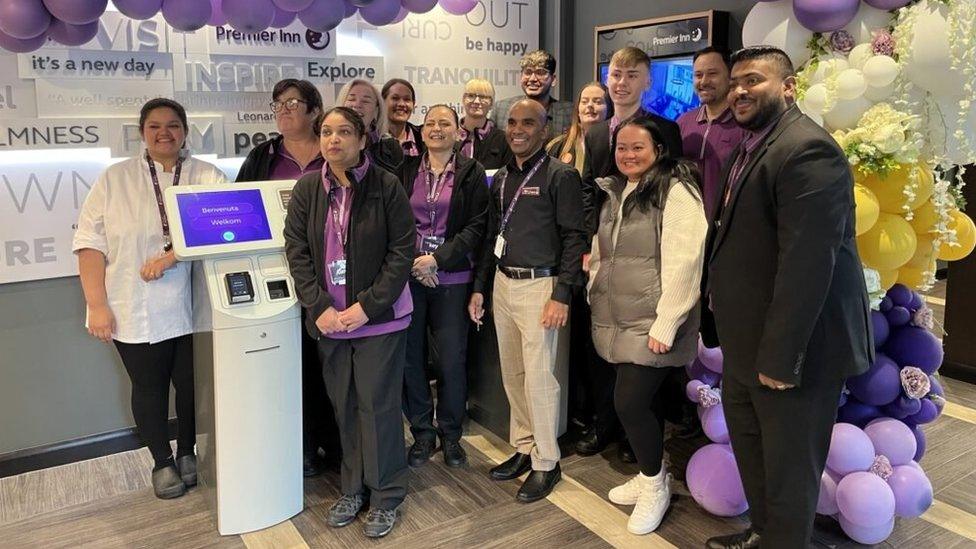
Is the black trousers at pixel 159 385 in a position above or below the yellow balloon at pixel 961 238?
below

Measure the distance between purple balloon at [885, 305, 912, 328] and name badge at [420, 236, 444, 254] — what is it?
172 cm

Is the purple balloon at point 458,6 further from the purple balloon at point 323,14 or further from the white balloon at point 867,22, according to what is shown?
the white balloon at point 867,22

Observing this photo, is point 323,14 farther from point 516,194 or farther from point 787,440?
point 787,440

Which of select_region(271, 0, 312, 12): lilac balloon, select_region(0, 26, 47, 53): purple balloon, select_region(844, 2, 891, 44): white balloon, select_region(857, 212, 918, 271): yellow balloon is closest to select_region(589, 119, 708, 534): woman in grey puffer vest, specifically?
select_region(857, 212, 918, 271): yellow balloon

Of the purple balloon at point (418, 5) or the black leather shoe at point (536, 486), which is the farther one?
the purple balloon at point (418, 5)

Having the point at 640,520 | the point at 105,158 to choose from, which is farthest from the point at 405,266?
the point at 105,158

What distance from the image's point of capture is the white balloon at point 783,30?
282 centimetres

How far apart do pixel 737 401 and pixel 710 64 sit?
1.39m

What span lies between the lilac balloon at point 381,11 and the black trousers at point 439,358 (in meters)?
1.32

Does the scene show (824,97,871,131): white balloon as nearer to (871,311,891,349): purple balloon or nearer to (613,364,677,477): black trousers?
(871,311,891,349): purple balloon

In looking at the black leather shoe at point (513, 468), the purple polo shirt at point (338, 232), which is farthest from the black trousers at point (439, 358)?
the purple polo shirt at point (338, 232)

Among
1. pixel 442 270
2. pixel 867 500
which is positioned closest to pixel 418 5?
pixel 442 270

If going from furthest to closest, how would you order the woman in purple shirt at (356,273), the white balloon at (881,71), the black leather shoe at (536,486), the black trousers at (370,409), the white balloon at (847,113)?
the black leather shoe at (536,486) → the black trousers at (370,409) → the woman in purple shirt at (356,273) → the white balloon at (847,113) → the white balloon at (881,71)

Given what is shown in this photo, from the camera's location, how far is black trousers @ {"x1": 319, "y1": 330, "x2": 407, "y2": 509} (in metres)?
2.79
